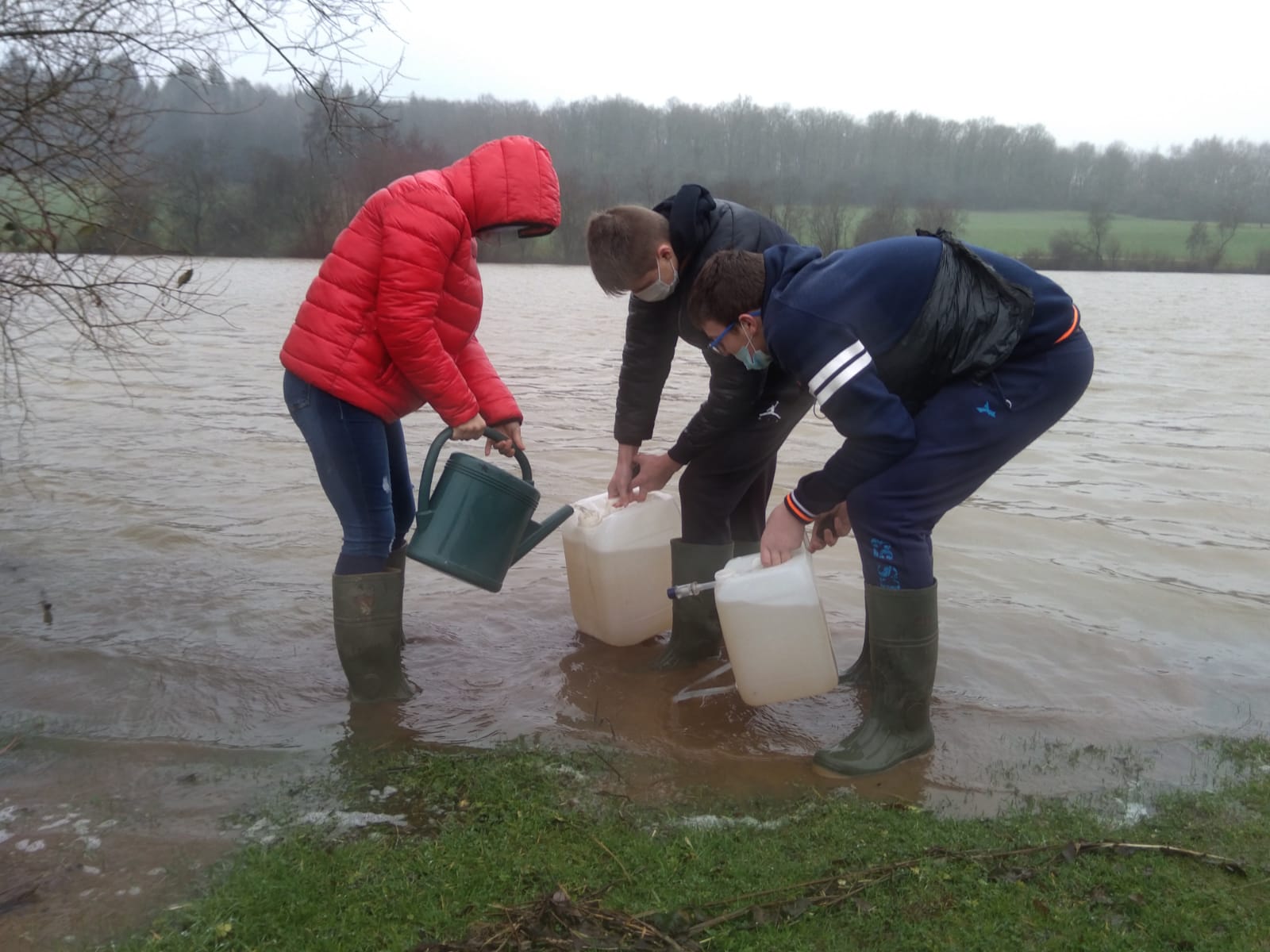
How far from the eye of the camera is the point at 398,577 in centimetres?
371

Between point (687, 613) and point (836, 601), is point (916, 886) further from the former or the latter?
point (836, 601)

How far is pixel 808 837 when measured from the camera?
2682 millimetres

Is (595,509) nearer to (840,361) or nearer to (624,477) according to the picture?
(624,477)

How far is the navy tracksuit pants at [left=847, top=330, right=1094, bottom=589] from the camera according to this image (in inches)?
119

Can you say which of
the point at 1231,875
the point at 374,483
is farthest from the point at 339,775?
the point at 1231,875

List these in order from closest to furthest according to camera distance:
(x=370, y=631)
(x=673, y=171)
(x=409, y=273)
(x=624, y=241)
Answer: (x=409, y=273), (x=624, y=241), (x=370, y=631), (x=673, y=171)

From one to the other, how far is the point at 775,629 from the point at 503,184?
1.73m

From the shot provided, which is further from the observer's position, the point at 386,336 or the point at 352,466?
the point at 352,466

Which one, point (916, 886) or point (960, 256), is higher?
point (960, 256)

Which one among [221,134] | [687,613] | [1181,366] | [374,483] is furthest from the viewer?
[1181,366]

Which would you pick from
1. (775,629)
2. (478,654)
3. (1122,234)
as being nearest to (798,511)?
(775,629)

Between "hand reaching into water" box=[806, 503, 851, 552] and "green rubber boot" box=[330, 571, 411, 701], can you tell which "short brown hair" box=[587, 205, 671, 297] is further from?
"green rubber boot" box=[330, 571, 411, 701]

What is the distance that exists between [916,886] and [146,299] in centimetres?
417

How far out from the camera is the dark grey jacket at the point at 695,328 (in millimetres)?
3521
